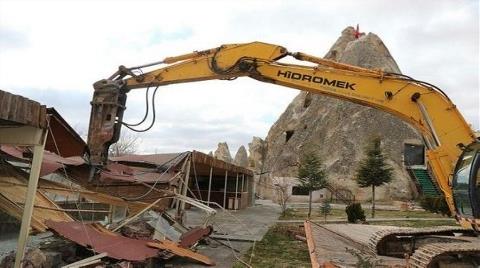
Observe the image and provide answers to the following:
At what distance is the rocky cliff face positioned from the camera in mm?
52000

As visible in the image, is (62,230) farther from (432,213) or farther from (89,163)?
(432,213)

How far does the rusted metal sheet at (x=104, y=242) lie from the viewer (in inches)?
330

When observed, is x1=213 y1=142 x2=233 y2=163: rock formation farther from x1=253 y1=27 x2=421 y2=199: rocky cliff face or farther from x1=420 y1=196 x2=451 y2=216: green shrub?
x1=420 y1=196 x2=451 y2=216: green shrub

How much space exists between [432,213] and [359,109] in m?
27.9

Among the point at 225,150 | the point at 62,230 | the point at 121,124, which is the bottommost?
the point at 62,230

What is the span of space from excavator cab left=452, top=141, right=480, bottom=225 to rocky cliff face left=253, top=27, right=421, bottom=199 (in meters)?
41.7

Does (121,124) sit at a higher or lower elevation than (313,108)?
lower

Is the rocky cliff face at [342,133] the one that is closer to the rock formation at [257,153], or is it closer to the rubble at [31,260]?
the rock formation at [257,153]

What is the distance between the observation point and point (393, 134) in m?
54.8

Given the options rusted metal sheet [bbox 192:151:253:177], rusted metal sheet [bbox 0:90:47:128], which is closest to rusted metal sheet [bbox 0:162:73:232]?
rusted metal sheet [bbox 0:90:47:128]

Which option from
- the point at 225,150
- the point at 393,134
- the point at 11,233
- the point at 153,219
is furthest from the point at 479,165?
the point at 225,150

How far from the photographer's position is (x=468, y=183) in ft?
25.1

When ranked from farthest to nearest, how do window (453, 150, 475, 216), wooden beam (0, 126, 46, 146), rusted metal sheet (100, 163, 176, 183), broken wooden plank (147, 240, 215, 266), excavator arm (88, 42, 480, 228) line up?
rusted metal sheet (100, 163, 176, 183) → broken wooden plank (147, 240, 215, 266) → excavator arm (88, 42, 480, 228) → window (453, 150, 475, 216) → wooden beam (0, 126, 46, 146)

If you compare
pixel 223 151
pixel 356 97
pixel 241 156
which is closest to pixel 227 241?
pixel 356 97
